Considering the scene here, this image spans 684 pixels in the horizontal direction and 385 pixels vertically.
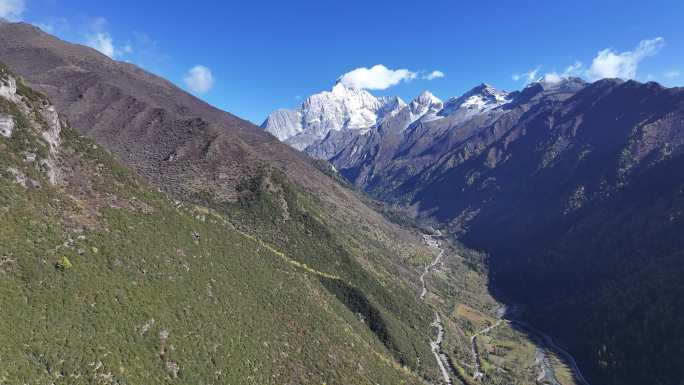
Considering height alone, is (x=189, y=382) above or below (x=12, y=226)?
below

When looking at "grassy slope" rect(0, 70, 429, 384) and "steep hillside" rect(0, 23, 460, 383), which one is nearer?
"grassy slope" rect(0, 70, 429, 384)

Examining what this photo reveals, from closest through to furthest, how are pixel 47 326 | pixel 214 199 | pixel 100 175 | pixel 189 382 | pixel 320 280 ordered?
pixel 47 326
pixel 189 382
pixel 100 175
pixel 320 280
pixel 214 199

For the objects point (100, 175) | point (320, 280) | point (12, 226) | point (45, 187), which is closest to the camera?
point (12, 226)

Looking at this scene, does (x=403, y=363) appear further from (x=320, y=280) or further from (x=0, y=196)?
(x=0, y=196)

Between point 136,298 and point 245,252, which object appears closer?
point 136,298

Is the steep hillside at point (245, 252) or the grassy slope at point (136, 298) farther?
the steep hillside at point (245, 252)

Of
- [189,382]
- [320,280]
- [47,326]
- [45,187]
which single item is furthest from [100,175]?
[320,280]

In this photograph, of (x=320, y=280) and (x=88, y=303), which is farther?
(x=320, y=280)

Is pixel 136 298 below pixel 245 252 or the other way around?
below
